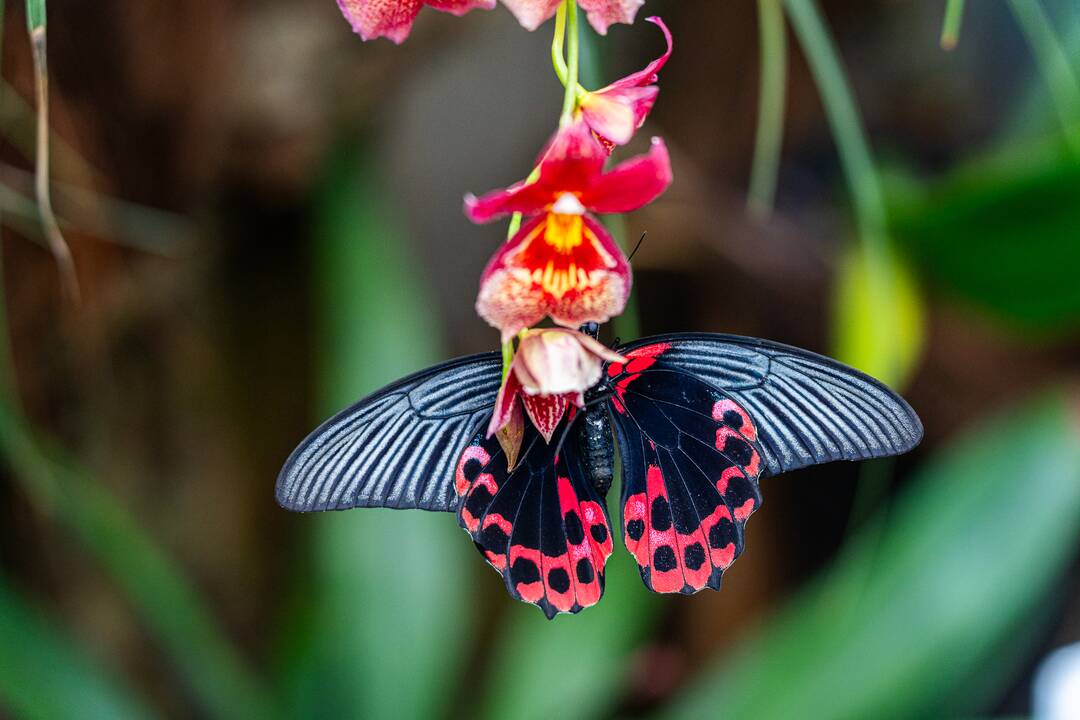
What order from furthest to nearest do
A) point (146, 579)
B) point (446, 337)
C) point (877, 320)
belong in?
point (446, 337) < point (146, 579) < point (877, 320)

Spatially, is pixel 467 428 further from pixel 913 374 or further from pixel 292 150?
pixel 913 374

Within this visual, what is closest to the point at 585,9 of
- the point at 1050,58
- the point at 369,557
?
the point at 1050,58

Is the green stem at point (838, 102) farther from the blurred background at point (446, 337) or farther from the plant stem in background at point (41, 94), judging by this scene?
the plant stem in background at point (41, 94)

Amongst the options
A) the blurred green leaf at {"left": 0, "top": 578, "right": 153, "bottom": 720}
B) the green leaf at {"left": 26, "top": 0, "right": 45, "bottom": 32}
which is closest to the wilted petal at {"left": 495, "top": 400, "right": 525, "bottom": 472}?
the green leaf at {"left": 26, "top": 0, "right": 45, "bottom": 32}

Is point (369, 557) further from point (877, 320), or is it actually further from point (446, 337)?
point (877, 320)

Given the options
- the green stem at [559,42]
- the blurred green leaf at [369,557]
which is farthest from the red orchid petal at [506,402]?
the blurred green leaf at [369,557]

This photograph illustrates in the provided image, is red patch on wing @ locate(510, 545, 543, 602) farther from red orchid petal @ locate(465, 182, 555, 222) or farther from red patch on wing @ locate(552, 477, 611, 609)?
red orchid petal @ locate(465, 182, 555, 222)

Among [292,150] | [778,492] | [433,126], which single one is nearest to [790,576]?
[778,492]
